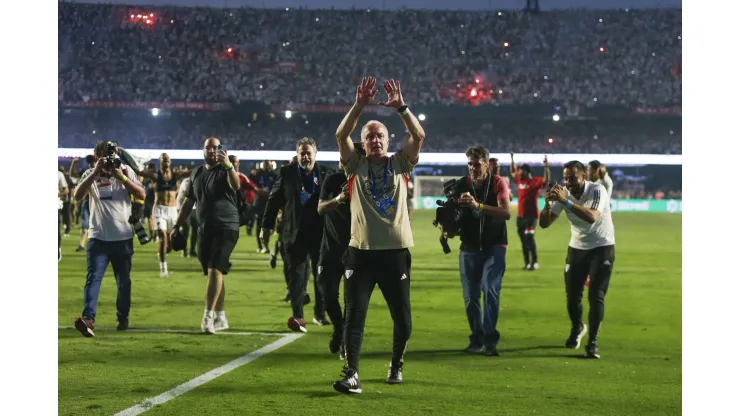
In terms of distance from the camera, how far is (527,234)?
A: 20.0 m

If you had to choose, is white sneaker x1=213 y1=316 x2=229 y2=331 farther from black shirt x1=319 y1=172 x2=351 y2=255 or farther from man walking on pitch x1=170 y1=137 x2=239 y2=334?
black shirt x1=319 y1=172 x2=351 y2=255

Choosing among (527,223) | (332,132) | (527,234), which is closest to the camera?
(527,223)

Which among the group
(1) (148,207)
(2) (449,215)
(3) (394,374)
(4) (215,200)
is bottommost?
(3) (394,374)

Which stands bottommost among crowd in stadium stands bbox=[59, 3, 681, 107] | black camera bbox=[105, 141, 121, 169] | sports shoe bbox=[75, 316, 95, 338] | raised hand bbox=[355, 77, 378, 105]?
sports shoe bbox=[75, 316, 95, 338]

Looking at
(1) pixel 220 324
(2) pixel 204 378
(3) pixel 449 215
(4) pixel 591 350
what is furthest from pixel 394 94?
(1) pixel 220 324

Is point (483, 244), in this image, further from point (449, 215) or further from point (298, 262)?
point (298, 262)

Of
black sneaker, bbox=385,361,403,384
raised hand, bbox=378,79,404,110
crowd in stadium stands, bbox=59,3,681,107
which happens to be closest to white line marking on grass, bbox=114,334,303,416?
black sneaker, bbox=385,361,403,384

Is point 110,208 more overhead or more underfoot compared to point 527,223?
A: more overhead

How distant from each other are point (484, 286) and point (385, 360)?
1227 millimetres

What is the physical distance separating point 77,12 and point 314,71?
626 inches

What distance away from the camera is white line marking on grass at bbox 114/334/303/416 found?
686cm
